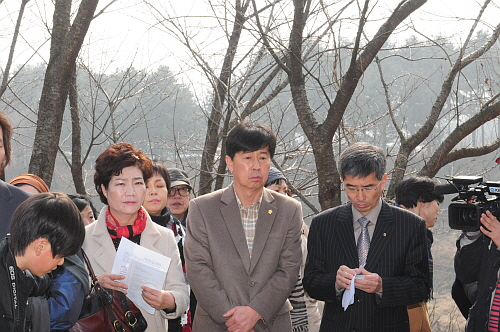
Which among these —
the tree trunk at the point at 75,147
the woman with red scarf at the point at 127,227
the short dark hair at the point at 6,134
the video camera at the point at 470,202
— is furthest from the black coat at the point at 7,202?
the tree trunk at the point at 75,147

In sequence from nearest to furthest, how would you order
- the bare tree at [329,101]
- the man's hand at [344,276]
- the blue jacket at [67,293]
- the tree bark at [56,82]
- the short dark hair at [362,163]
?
the blue jacket at [67,293] < the man's hand at [344,276] < the short dark hair at [362,163] < the bare tree at [329,101] < the tree bark at [56,82]

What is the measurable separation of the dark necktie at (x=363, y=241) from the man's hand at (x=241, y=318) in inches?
24.2

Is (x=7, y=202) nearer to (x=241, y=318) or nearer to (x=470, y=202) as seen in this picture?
(x=241, y=318)

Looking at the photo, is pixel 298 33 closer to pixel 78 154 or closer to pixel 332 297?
pixel 332 297

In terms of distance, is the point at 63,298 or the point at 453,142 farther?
the point at 453,142

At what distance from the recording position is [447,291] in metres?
22.4

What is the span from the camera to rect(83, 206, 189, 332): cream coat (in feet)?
9.66

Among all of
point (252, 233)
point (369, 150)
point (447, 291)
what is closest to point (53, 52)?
point (252, 233)

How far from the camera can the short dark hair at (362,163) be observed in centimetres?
279

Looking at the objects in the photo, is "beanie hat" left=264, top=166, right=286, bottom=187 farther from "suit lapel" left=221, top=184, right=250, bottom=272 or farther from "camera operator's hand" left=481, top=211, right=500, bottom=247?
"camera operator's hand" left=481, top=211, right=500, bottom=247

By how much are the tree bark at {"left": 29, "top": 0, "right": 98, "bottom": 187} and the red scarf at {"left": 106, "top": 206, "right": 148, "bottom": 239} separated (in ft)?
6.83

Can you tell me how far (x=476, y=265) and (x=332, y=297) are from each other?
87 cm

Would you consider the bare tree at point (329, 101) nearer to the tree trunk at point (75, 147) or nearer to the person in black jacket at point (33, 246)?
the person in black jacket at point (33, 246)

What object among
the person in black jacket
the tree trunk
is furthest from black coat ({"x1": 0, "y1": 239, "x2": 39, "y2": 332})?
the tree trunk
